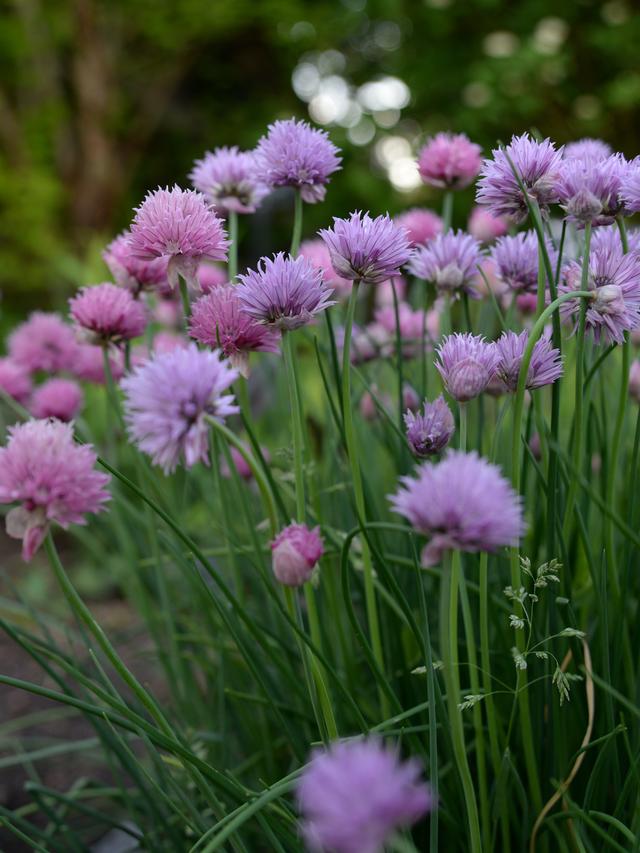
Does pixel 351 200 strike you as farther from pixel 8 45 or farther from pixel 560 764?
pixel 560 764

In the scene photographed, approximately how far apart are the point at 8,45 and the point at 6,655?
→ 4745 millimetres

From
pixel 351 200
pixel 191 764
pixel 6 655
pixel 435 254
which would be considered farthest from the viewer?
pixel 351 200

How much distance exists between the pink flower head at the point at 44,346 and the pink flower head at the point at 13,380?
2 cm

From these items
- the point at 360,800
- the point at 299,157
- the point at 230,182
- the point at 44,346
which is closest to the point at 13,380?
the point at 44,346

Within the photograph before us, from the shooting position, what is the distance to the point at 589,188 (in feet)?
2.23

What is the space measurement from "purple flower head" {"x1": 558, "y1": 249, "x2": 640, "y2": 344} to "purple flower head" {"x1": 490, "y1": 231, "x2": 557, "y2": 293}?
0.09 metres

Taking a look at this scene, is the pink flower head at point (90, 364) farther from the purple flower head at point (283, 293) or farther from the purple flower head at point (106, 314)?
the purple flower head at point (283, 293)

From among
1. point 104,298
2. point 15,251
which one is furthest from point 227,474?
point 15,251

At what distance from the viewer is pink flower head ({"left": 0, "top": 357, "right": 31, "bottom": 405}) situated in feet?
3.82

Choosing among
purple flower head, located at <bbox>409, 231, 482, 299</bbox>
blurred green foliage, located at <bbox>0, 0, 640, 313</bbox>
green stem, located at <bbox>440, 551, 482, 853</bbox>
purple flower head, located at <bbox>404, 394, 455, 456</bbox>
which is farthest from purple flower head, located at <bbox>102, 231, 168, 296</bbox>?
blurred green foliage, located at <bbox>0, 0, 640, 313</bbox>

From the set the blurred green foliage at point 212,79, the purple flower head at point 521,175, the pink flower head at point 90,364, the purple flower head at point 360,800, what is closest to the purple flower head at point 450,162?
the purple flower head at point 521,175

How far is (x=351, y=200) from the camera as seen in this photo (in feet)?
21.0

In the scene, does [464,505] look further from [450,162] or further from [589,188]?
[450,162]

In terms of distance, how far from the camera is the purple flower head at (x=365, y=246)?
26.0 inches
